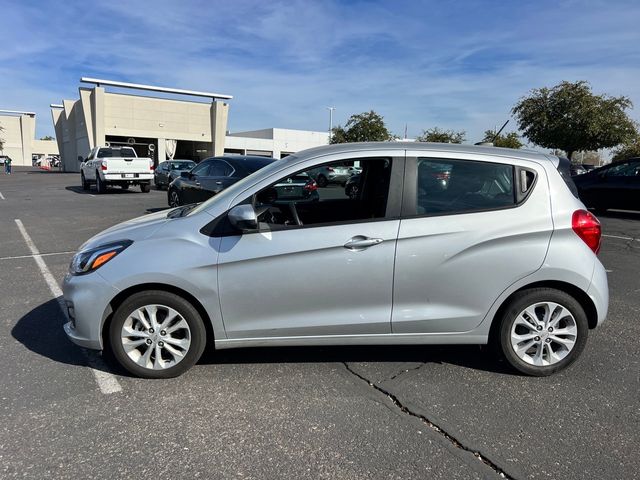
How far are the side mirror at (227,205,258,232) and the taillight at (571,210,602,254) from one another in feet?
7.51

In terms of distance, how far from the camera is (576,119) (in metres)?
27.3

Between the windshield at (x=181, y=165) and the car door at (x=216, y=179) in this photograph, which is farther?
the windshield at (x=181, y=165)

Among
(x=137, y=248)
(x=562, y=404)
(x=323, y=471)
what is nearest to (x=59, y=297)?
(x=137, y=248)

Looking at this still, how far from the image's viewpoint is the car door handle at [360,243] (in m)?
3.36

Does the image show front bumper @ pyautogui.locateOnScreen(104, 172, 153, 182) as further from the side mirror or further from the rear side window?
the rear side window

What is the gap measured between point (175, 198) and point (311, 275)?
31.8 feet

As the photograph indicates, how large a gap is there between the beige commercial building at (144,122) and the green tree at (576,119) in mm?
27344

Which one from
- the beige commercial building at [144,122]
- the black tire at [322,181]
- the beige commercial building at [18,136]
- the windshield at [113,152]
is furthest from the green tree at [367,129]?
the beige commercial building at [18,136]

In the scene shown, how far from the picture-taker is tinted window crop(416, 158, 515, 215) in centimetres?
351

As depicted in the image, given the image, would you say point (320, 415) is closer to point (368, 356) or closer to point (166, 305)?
point (368, 356)

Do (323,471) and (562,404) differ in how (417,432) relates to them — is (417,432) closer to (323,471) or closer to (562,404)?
(323,471)

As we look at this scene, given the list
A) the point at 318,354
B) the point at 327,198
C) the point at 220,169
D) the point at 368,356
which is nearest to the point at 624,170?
the point at 220,169

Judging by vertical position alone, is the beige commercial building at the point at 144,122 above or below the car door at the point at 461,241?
above

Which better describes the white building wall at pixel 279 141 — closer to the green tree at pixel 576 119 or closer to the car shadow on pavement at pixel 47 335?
the green tree at pixel 576 119
